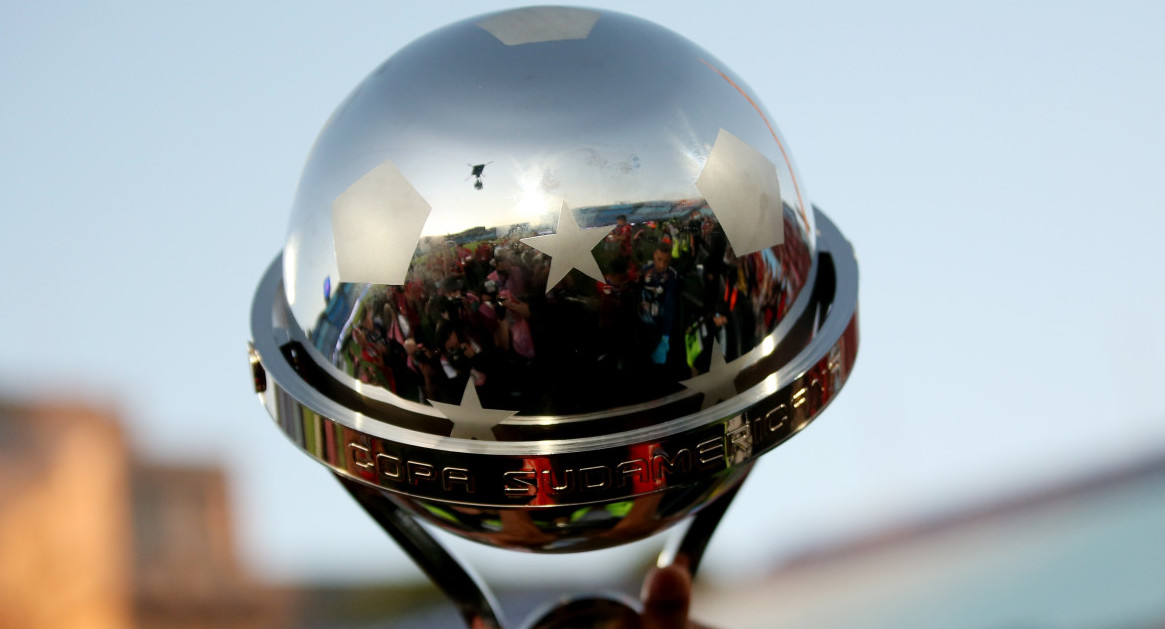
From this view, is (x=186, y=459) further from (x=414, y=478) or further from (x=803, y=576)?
(x=414, y=478)

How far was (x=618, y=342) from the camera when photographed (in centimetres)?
101

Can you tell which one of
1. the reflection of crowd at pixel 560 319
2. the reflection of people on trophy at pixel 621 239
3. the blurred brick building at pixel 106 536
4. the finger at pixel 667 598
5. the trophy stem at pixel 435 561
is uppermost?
the blurred brick building at pixel 106 536

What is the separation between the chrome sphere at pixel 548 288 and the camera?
1014 mm

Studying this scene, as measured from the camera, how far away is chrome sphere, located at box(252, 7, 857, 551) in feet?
3.33

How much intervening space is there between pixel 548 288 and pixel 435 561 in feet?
1.50

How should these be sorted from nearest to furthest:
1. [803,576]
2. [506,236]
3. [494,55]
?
[506,236] < [494,55] < [803,576]

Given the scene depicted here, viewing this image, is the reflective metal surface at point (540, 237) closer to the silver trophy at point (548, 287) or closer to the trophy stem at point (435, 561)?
the silver trophy at point (548, 287)

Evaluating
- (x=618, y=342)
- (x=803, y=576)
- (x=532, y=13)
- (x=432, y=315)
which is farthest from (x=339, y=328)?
(x=803, y=576)

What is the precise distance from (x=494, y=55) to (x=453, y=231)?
0.67 feet

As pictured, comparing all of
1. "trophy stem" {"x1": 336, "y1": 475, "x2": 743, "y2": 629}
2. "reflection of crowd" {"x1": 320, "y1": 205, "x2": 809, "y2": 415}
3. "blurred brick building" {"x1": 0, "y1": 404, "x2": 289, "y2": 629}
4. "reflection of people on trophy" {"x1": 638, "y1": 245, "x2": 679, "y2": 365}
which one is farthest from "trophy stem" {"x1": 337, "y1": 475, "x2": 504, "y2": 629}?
"blurred brick building" {"x1": 0, "y1": 404, "x2": 289, "y2": 629}

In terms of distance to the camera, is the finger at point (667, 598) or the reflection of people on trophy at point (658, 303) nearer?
the reflection of people on trophy at point (658, 303)

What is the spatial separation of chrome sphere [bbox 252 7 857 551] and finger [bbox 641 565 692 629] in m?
0.26

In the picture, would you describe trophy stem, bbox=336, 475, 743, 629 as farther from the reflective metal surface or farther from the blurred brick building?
the blurred brick building

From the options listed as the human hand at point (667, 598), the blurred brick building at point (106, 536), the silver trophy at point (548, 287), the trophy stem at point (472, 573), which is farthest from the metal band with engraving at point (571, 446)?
the blurred brick building at point (106, 536)
